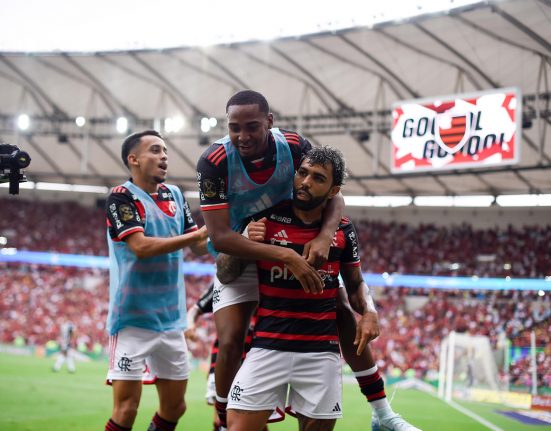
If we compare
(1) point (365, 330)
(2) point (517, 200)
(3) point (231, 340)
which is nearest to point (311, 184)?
(1) point (365, 330)

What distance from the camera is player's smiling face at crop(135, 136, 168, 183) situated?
5.33 meters

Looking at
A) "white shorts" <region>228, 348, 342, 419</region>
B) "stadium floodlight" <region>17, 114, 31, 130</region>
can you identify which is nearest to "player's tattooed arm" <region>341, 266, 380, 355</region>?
"white shorts" <region>228, 348, 342, 419</region>

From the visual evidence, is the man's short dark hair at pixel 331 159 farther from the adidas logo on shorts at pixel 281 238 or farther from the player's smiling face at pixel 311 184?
the adidas logo on shorts at pixel 281 238

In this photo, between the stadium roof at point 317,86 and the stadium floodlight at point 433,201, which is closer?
the stadium roof at point 317,86

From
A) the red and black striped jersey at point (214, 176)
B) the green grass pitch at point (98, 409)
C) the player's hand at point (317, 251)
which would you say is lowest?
the green grass pitch at point (98, 409)

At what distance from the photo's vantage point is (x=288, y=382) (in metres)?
3.83

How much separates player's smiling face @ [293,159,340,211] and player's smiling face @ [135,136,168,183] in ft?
5.52

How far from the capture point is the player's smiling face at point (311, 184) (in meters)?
3.94

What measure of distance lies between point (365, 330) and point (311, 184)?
931mm

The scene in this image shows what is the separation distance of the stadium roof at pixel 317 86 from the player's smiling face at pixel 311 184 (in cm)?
1575

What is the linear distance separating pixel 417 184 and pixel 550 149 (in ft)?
21.1

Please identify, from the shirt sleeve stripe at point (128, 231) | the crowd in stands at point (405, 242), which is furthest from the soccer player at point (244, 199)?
the crowd in stands at point (405, 242)

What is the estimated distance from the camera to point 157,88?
27.0 meters

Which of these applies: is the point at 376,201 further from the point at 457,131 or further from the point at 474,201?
the point at 457,131
